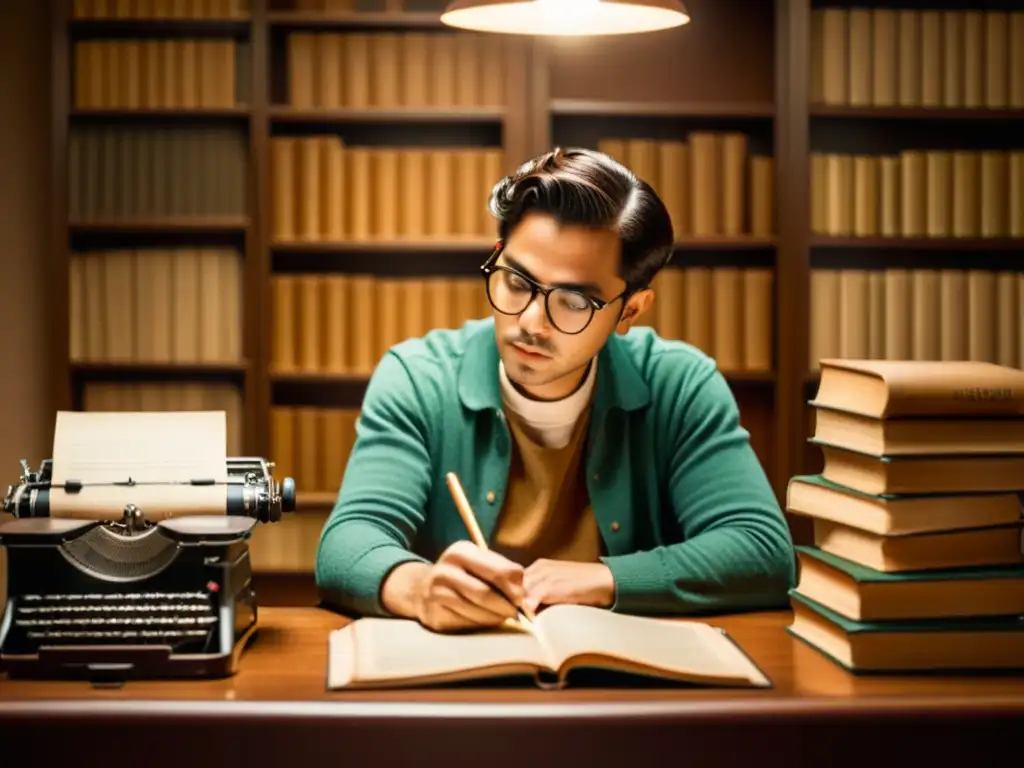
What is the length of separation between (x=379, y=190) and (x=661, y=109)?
83 centimetres

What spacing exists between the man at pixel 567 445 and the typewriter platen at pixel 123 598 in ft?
0.84

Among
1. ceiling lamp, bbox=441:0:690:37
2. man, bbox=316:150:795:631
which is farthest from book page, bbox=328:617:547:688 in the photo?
ceiling lamp, bbox=441:0:690:37

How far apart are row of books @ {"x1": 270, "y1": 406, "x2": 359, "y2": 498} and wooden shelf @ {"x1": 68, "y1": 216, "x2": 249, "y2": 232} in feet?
1.75

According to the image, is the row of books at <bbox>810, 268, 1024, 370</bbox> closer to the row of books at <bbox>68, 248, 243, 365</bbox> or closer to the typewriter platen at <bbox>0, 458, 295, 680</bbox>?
the row of books at <bbox>68, 248, 243, 365</bbox>

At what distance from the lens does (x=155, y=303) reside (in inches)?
141

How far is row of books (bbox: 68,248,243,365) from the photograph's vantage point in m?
3.58

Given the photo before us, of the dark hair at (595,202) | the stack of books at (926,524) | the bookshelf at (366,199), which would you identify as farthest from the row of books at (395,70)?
the stack of books at (926,524)

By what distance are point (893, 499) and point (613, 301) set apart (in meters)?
0.58

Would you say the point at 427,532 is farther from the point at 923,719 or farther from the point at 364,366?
the point at 364,366

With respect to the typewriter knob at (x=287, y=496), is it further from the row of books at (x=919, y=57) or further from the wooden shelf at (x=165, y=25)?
the row of books at (x=919, y=57)

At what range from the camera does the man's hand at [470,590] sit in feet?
4.46

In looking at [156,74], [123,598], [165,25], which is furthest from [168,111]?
[123,598]

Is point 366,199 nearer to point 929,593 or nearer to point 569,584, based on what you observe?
point 569,584

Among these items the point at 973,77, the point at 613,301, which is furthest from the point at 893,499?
the point at 973,77
